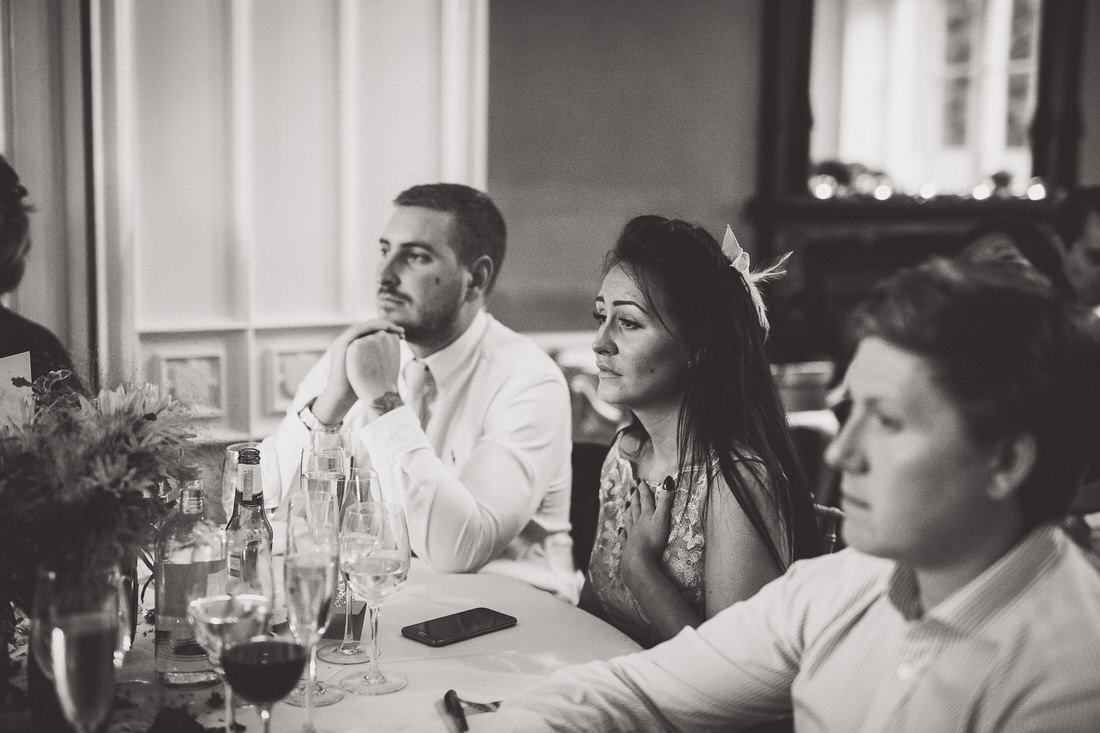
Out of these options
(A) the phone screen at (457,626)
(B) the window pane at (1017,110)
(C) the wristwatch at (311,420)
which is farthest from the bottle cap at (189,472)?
(B) the window pane at (1017,110)

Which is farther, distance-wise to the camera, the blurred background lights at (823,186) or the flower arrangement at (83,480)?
the blurred background lights at (823,186)

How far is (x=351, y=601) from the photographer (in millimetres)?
1678

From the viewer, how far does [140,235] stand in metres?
3.54

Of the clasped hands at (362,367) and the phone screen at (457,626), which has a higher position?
the clasped hands at (362,367)

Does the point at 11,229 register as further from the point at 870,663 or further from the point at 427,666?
the point at 870,663

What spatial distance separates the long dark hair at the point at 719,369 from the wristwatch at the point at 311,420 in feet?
2.93

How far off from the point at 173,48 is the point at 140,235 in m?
0.59

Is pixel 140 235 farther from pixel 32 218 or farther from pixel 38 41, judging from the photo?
pixel 38 41

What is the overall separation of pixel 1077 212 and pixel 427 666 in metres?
3.87

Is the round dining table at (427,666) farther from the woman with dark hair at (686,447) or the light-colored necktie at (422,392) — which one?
the light-colored necktie at (422,392)

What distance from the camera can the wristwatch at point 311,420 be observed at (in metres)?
2.69

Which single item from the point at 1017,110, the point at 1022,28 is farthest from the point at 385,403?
the point at 1022,28

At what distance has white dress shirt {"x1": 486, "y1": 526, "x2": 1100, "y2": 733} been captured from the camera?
3.53 feet

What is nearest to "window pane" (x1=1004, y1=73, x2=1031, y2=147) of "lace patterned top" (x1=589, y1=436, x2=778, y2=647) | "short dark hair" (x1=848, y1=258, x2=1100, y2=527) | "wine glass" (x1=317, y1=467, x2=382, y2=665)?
"lace patterned top" (x1=589, y1=436, x2=778, y2=647)
